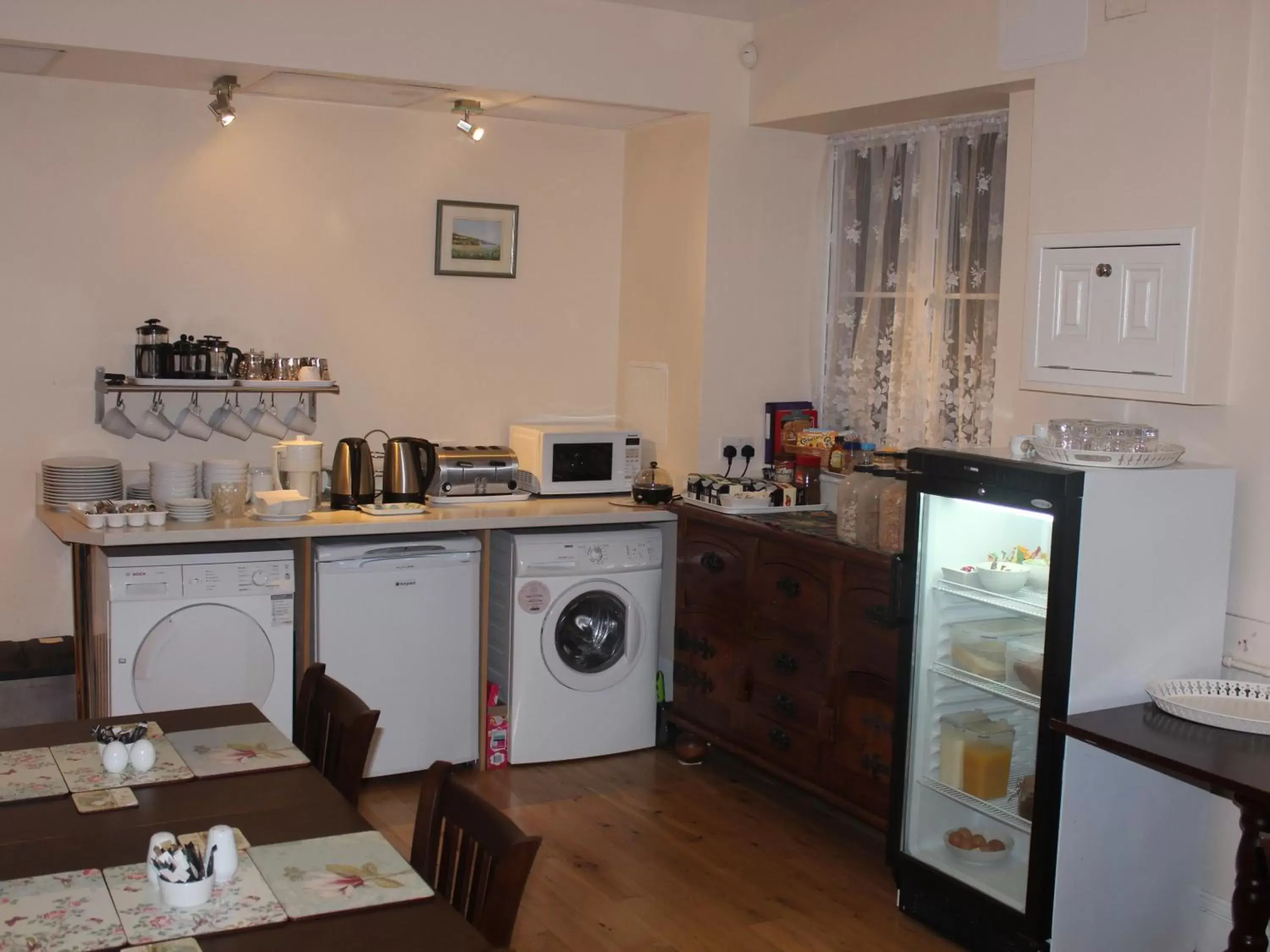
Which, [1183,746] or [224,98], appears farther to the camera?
[224,98]

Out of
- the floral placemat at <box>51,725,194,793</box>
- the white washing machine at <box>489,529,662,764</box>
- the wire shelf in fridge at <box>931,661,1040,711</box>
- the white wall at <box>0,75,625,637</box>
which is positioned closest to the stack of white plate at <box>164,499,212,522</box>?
the white wall at <box>0,75,625,637</box>

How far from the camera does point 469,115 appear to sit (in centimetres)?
516

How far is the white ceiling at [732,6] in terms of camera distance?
4809 millimetres

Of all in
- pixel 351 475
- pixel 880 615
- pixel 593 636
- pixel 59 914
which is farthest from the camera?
pixel 593 636

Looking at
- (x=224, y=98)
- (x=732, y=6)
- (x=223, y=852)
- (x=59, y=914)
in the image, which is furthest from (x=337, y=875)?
(x=732, y=6)

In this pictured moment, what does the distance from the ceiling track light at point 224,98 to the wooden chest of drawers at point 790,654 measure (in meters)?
2.19

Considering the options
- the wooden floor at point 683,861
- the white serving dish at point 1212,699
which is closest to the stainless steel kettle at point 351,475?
the wooden floor at point 683,861

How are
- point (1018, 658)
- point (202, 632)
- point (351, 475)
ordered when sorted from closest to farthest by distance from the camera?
point (1018, 658) < point (202, 632) < point (351, 475)

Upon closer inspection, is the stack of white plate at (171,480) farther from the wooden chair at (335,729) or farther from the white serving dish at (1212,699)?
the white serving dish at (1212,699)

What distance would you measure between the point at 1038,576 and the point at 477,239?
9.44ft

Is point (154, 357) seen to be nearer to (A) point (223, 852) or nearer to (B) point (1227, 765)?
(A) point (223, 852)

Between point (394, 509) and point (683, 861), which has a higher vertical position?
point (394, 509)

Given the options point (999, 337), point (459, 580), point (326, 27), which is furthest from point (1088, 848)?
point (326, 27)

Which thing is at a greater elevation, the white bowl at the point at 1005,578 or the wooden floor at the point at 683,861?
the white bowl at the point at 1005,578
